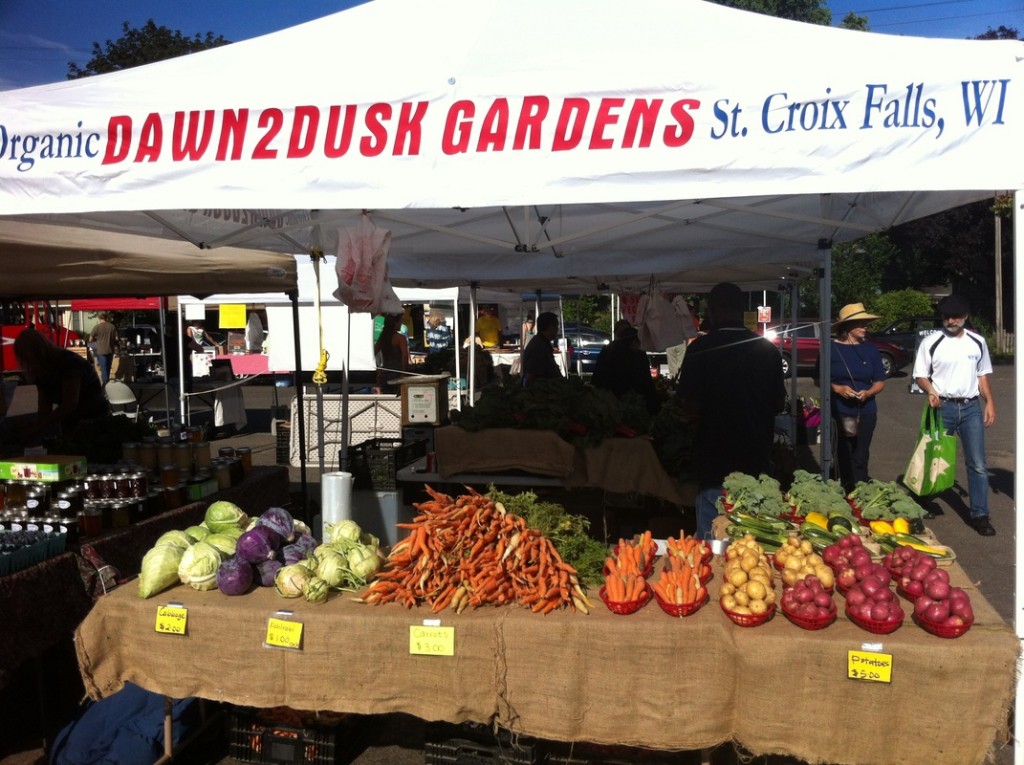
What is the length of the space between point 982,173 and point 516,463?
4.04 metres

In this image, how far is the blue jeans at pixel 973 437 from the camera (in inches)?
272

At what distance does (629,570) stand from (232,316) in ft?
36.9

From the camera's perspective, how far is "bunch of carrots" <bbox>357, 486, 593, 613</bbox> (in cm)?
323

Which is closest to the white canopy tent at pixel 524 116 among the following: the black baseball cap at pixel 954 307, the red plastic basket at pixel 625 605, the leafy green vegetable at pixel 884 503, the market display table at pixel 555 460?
the leafy green vegetable at pixel 884 503

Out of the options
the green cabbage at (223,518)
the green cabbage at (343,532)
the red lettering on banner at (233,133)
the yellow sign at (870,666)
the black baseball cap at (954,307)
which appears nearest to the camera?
the yellow sign at (870,666)

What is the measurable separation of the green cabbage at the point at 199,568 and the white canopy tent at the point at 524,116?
60.5 inches

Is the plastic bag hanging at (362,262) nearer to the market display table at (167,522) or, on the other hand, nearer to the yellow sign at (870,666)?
the market display table at (167,522)

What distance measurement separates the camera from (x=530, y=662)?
306cm

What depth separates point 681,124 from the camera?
9.79 ft

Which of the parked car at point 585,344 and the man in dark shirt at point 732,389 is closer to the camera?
the man in dark shirt at point 732,389

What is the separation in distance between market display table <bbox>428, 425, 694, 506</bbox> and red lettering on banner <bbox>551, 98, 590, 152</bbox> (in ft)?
11.1

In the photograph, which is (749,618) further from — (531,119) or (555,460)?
(555,460)

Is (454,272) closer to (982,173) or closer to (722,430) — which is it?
(722,430)

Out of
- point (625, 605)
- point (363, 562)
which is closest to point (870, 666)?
point (625, 605)
